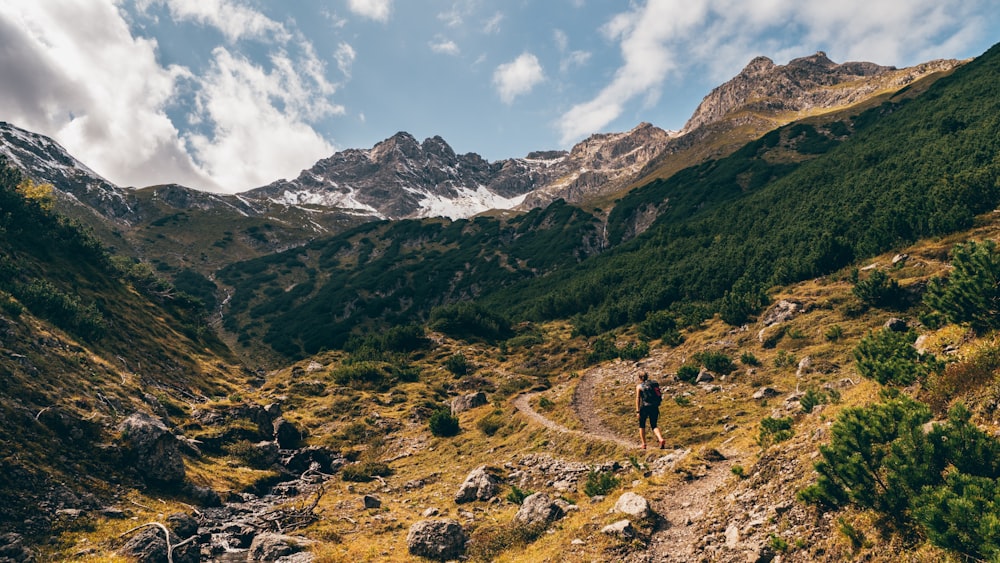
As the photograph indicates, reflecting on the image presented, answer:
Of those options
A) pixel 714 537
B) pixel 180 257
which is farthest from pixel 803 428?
pixel 180 257

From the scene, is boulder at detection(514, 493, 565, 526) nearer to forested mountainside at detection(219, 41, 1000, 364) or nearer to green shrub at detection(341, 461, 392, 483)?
green shrub at detection(341, 461, 392, 483)

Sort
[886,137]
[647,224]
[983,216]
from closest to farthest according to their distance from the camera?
[983,216] → [886,137] → [647,224]

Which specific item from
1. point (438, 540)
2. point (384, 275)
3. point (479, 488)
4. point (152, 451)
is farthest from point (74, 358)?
point (384, 275)

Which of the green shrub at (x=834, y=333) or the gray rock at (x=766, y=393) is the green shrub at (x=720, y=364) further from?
the green shrub at (x=834, y=333)

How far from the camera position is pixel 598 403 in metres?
34.5

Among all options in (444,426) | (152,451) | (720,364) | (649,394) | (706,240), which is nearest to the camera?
(649,394)

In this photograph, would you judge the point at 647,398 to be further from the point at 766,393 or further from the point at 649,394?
the point at 766,393

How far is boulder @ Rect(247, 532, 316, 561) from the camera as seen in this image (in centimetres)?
1836

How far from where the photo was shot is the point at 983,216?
39.9 m

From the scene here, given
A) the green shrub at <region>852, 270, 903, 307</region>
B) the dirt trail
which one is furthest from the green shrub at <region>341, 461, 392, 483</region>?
the green shrub at <region>852, 270, 903, 307</region>

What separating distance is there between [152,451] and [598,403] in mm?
30168

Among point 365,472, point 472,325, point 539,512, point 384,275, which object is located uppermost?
point 384,275

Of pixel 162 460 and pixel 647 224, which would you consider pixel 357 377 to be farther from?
pixel 647 224

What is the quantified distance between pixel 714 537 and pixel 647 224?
136 meters
